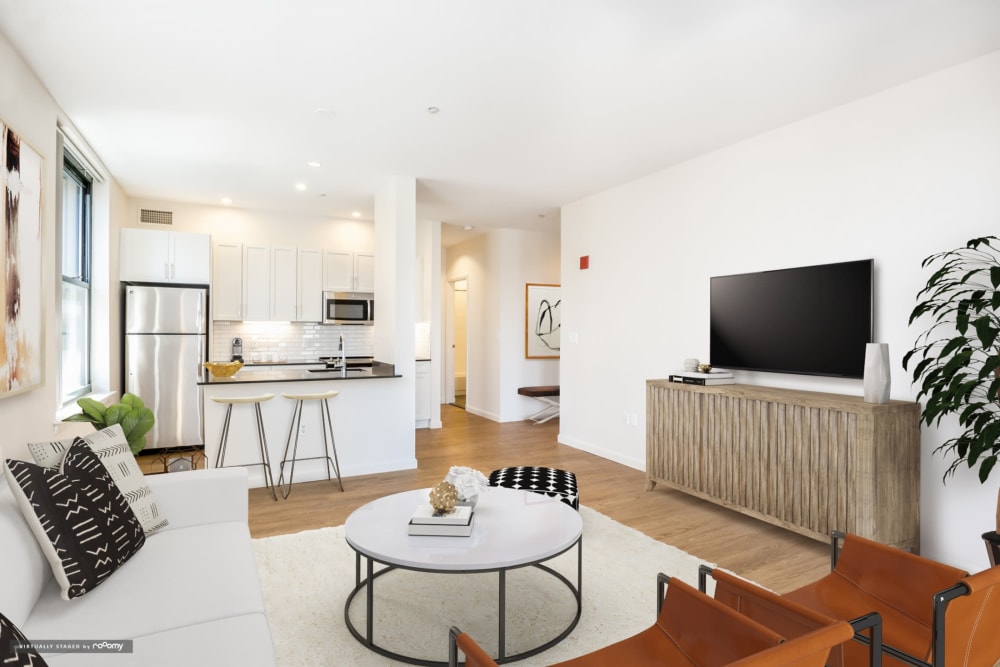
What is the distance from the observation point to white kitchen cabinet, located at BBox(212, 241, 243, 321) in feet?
21.4

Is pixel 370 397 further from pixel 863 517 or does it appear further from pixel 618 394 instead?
pixel 863 517

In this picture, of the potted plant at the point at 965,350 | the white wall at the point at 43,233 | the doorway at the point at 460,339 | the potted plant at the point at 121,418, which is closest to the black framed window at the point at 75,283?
the potted plant at the point at 121,418

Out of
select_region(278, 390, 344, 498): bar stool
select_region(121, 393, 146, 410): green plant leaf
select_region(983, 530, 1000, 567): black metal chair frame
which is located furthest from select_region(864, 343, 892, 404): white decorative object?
select_region(121, 393, 146, 410): green plant leaf

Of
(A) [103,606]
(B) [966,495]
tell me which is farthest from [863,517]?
(A) [103,606]

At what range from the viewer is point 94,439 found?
230cm

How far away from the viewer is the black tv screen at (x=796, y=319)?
3428mm

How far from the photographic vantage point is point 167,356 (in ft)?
19.5

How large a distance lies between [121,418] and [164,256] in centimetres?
258

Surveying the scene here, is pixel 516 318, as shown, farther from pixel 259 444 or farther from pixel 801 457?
pixel 801 457

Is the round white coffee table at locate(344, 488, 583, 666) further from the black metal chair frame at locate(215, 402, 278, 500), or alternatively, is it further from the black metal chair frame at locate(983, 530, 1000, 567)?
the black metal chair frame at locate(215, 402, 278, 500)

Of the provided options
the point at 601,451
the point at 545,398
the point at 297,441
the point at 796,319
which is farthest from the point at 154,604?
the point at 545,398

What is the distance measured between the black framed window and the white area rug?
272cm

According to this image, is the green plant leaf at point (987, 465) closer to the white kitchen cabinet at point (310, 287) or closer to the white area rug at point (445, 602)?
the white area rug at point (445, 602)

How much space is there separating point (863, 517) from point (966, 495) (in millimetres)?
557
